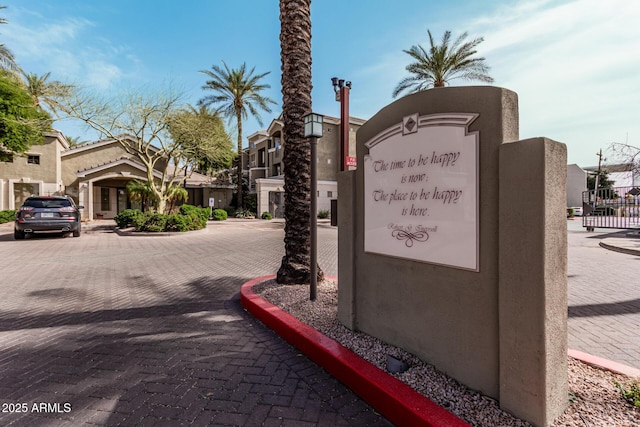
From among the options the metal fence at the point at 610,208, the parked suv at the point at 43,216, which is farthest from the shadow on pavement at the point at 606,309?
the parked suv at the point at 43,216

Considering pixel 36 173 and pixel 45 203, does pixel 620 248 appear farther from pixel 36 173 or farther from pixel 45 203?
pixel 36 173

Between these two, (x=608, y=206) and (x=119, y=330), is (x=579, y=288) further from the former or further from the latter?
(x=608, y=206)

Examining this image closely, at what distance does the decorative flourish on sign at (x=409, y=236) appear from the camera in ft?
9.26

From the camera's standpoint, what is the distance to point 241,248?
38.1ft

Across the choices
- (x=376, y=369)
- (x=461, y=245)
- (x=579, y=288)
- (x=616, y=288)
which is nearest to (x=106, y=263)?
(x=376, y=369)

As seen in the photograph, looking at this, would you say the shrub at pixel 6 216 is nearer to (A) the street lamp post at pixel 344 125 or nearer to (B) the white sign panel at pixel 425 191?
(A) the street lamp post at pixel 344 125

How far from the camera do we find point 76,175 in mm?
26969

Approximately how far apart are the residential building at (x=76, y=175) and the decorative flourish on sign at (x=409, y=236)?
2224 centimetres

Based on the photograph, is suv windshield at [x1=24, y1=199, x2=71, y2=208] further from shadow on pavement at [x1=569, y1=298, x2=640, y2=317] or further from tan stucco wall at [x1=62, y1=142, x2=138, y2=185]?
shadow on pavement at [x1=569, y1=298, x2=640, y2=317]

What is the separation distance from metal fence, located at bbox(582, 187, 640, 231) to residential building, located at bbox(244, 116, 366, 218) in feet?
55.5

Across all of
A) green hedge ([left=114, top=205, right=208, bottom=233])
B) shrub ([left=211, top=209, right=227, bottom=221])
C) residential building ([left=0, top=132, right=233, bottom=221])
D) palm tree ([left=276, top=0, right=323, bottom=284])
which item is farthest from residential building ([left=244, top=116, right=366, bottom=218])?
palm tree ([left=276, top=0, right=323, bottom=284])

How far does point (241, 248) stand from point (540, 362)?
1044 cm

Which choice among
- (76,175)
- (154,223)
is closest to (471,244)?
(154,223)

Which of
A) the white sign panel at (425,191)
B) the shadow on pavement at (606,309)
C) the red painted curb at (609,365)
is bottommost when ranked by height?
the shadow on pavement at (606,309)
